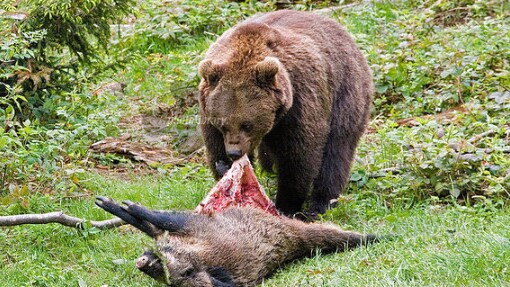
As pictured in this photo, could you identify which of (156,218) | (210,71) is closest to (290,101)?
(210,71)

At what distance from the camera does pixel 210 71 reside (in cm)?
685

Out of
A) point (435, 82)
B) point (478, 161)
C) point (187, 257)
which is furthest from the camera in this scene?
point (435, 82)

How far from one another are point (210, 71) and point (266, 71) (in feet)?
1.49

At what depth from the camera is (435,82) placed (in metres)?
10.4

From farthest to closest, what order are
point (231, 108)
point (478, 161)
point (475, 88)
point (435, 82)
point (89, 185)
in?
point (435, 82)
point (475, 88)
point (89, 185)
point (478, 161)
point (231, 108)

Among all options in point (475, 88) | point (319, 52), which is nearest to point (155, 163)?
point (319, 52)

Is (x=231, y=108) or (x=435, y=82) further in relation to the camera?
(x=435, y=82)

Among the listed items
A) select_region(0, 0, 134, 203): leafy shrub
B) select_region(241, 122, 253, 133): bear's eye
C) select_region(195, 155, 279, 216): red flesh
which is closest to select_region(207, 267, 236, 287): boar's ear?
select_region(195, 155, 279, 216): red flesh

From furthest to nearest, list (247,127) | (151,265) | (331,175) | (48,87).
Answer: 1. (48,87)
2. (331,175)
3. (247,127)
4. (151,265)

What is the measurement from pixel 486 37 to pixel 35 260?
6813 mm

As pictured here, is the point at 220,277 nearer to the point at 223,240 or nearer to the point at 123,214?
the point at 223,240

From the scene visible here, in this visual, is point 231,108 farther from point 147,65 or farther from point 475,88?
point 147,65

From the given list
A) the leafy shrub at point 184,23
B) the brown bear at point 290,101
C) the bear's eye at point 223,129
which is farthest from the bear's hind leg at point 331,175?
the leafy shrub at point 184,23

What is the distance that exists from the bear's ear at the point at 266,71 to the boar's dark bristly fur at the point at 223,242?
1.30 m
